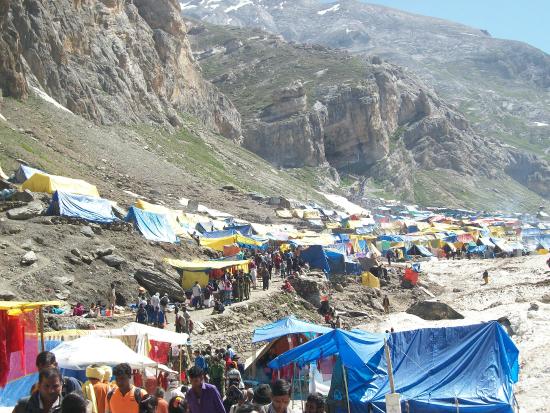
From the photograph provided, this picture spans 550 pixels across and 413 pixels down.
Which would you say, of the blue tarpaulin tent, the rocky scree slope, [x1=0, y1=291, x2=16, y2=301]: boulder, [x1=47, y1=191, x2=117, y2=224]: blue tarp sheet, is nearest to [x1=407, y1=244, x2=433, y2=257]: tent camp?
[x1=47, y1=191, x2=117, y2=224]: blue tarp sheet

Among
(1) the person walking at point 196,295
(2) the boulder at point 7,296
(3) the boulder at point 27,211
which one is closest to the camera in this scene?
(2) the boulder at point 7,296

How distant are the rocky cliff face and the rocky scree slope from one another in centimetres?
1251

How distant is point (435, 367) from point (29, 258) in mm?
13429

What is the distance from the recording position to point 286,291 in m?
27.8

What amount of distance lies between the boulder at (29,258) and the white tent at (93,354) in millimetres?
10506

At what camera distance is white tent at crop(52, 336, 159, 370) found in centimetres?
999

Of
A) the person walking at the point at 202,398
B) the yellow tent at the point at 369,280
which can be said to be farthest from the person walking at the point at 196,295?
the person walking at the point at 202,398

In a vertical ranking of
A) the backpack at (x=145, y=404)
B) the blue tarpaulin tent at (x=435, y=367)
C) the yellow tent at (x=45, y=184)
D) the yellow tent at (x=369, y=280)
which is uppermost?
the yellow tent at (x=45, y=184)

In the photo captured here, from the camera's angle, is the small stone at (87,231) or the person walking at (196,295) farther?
the small stone at (87,231)

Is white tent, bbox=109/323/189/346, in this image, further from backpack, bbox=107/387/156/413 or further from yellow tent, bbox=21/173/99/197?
yellow tent, bbox=21/173/99/197

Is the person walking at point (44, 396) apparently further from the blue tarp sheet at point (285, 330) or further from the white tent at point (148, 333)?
the blue tarp sheet at point (285, 330)

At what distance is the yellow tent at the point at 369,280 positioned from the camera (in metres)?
35.0

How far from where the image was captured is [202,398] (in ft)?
22.2

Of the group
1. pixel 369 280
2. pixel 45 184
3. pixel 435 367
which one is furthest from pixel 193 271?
pixel 435 367
